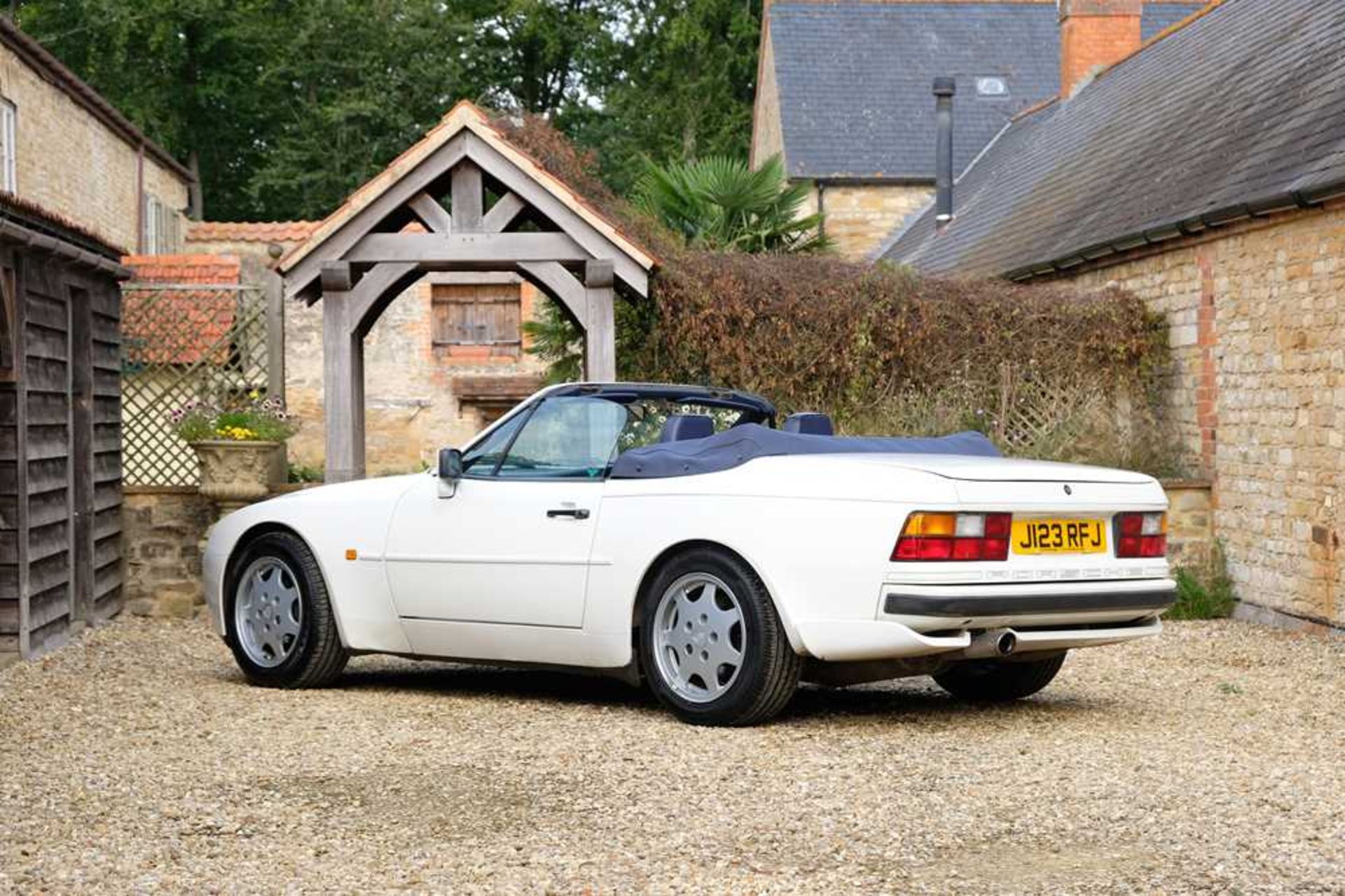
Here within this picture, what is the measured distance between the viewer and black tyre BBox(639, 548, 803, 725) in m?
7.21

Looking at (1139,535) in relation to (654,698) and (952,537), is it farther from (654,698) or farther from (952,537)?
(654,698)

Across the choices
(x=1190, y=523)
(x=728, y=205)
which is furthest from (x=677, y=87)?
(x=1190, y=523)

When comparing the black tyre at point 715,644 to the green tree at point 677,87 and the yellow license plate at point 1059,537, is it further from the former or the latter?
the green tree at point 677,87

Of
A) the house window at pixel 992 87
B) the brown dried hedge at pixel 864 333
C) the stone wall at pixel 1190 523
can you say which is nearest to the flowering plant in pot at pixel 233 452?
the brown dried hedge at pixel 864 333

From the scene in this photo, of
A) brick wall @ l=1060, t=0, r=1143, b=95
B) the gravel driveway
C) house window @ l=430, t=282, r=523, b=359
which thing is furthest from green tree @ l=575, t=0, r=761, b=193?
the gravel driveway

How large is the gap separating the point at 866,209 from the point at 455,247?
712 inches

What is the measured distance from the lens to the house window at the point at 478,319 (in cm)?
2908

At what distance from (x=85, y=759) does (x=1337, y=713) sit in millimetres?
5472

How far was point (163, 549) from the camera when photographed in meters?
13.3

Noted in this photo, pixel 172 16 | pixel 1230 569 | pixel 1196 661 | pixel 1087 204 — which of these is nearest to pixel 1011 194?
pixel 1087 204

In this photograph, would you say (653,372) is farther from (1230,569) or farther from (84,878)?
(84,878)

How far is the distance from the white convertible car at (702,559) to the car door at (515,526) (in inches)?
0.4

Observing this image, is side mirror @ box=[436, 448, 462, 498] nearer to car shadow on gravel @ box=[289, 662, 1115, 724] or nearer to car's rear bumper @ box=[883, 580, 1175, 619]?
car shadow on gravel @ box=[289, 662, 1115, 724]

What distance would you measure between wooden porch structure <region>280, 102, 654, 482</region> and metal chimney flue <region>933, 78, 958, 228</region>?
47.7ft
